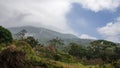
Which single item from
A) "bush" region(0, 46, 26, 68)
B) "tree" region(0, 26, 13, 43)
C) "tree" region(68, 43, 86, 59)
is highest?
"tree" region(0, 26, 13, 43)

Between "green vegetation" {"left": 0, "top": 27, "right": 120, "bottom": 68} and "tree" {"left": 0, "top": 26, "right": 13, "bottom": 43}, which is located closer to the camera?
"green vegetation" {"left": 0, "top": 27, "right": 120, "bottom": 68}

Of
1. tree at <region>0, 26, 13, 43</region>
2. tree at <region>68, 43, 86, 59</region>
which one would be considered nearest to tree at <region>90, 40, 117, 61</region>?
tree at <region>68, 43, 86, 59</region>

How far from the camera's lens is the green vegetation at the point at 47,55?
5950 cm

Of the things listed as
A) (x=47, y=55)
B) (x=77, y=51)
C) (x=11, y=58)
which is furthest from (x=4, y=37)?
(x=77, y=51)

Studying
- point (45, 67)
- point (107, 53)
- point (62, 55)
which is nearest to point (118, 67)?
point (45, 67)

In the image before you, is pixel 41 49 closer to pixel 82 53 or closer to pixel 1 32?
pixel 1 32

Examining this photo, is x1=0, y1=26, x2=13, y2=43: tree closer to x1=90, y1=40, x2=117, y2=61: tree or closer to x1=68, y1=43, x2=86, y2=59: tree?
x1=68, y1=43, x2=86, y2=59: tree

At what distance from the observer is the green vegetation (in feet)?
195

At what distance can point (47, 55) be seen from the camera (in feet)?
290

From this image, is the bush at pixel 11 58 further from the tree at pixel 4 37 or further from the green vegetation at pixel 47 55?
the tree at pixel 4 37

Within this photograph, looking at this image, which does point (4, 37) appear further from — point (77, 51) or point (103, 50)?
point (103, 50)

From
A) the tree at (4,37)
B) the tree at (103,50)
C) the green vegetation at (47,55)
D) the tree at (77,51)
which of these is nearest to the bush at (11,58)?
the green vegetation at (47,55)

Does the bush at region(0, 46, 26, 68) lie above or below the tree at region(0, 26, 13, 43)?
below

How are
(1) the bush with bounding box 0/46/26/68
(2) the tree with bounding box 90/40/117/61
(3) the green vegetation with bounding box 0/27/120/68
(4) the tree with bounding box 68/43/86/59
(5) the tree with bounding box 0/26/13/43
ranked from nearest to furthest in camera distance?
(1) the bush with bounding box 0/46/26/68
(3) the green vegetation with bounding box 0/27/120/68
(5) the tree with bounding box 0/26/13/43
(2) the tree with bounding box 90/40/117/61
(4) the tree with bounding box 68/43/86/59
